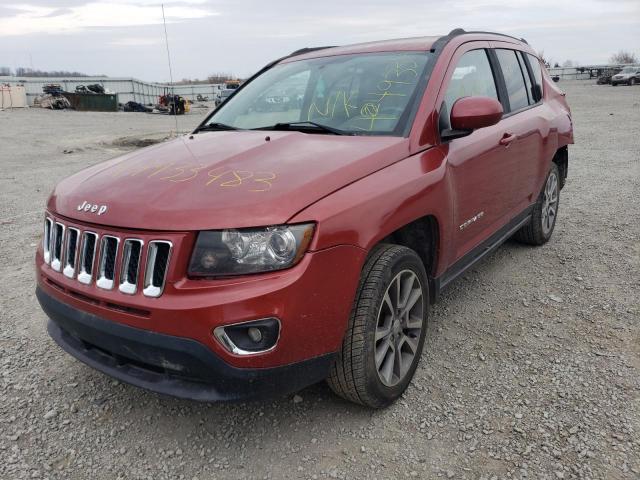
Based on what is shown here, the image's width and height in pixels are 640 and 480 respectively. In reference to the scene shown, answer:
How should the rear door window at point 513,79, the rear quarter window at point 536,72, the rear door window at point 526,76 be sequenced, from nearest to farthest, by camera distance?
the rear door window at point 513,79 < the rear door window at point 526,76 < the rear quarter window at point 536,72

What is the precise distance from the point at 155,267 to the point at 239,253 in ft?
1.13

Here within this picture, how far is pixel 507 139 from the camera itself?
140 inches

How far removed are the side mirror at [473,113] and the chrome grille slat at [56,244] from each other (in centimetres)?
207

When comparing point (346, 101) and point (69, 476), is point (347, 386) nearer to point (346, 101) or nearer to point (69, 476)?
point (69, 476)

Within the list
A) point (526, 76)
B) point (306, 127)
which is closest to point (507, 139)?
point (526, 76)

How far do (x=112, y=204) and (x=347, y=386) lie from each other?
1.32 m

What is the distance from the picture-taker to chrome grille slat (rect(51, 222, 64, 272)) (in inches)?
96.9

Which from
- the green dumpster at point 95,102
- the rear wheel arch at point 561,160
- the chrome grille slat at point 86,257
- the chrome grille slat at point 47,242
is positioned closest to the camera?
the chrome grille slat at point 86,257

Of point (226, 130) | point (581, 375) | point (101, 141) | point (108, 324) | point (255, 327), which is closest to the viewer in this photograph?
point (255, 327)

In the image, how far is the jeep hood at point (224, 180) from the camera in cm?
207

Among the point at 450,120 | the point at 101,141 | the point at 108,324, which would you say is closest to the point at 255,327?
the point at 108,324

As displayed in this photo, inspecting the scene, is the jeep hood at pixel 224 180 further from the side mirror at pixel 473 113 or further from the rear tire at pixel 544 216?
the rear tire at pixel 544 216

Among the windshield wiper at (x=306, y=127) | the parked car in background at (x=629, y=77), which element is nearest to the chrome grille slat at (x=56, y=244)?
the windshield wiper at (x=306, y=127)

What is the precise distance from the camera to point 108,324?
2.14 meters
